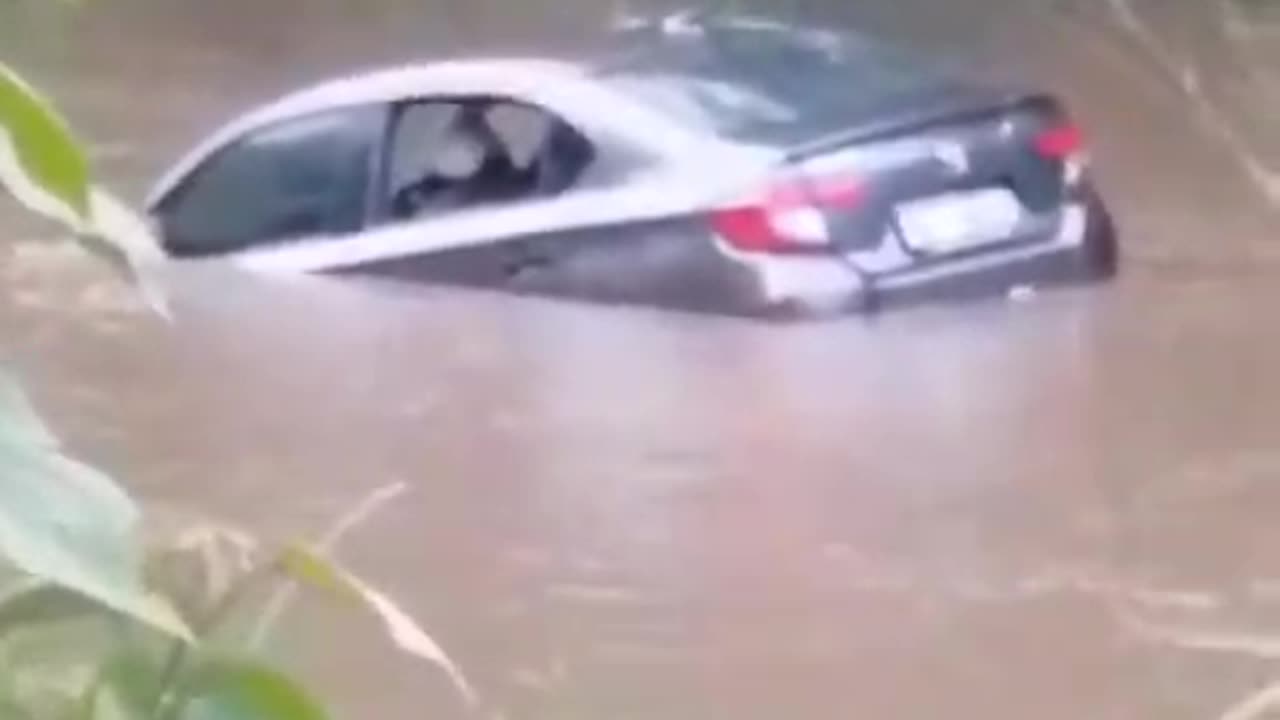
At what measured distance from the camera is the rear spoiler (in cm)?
96

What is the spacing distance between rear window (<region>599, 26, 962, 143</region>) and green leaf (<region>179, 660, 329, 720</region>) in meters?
0.59

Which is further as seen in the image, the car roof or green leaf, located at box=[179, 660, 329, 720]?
the car roof

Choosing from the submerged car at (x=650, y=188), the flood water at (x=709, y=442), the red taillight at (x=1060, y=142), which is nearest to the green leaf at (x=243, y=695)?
the flood water at (x=709, y=442)

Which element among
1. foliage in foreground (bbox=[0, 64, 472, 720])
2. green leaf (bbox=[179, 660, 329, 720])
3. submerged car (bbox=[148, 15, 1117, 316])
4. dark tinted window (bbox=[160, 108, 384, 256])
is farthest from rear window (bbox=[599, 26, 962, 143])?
green leaf (bbox=[179, 660, 329, 720])

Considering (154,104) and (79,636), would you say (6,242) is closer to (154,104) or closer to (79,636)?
(154,104)

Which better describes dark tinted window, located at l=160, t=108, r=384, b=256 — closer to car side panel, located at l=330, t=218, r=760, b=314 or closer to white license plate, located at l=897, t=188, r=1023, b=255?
car side panel, located at l=330, t=218, r=760, b=314

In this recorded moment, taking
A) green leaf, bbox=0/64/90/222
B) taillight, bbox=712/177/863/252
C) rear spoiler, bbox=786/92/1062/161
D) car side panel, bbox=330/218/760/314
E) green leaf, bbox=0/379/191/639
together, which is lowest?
car side panel, bbox=330/218/760/314

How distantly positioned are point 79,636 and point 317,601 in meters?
0.19

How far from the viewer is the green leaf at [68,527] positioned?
33cm

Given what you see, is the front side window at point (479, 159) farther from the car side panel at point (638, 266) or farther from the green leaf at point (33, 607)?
the green leaf at point (33, 607)

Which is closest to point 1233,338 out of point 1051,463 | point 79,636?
point 1051,463

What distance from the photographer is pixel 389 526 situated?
894 millimetres

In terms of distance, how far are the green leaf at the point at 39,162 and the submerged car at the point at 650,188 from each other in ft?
1.92

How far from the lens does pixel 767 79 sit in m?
0.98
